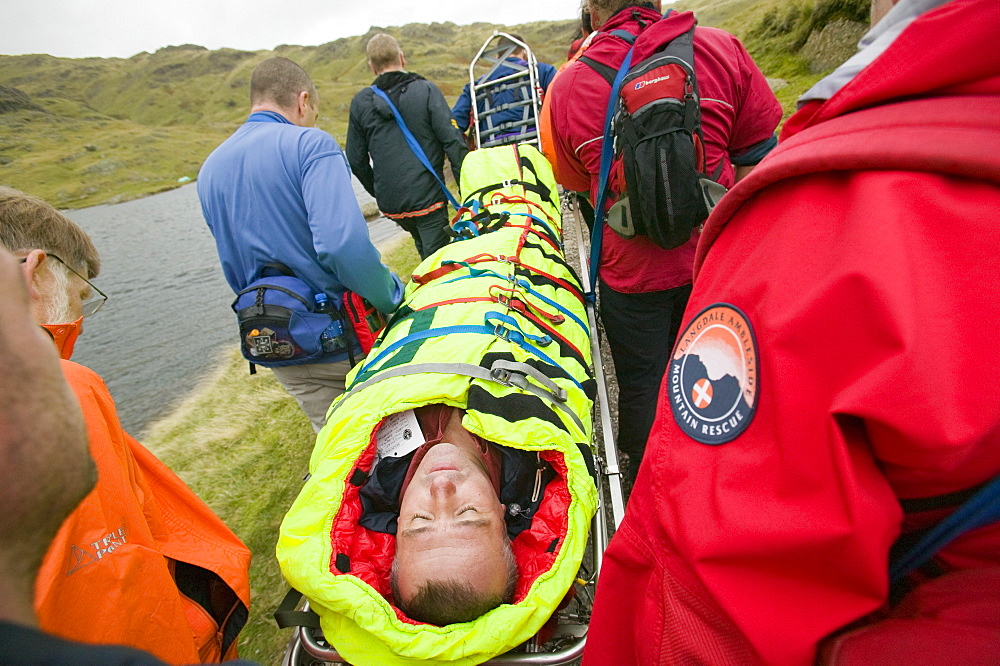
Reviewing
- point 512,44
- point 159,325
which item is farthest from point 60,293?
point 159,325

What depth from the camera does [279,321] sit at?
2.74 metres

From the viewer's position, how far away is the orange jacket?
4.12 feet

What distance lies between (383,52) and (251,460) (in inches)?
168

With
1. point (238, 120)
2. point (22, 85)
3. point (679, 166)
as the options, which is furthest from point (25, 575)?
point (22, 85)

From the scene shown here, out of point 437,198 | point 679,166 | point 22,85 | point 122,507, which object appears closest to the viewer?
point 122,507

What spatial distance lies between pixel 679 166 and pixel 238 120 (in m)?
121

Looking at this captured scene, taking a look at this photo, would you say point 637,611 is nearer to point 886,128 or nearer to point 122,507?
point 886,128

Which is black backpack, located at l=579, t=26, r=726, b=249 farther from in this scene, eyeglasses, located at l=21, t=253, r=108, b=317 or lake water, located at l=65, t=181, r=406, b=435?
lake water, located at l=65, t=181, r=406, b=435

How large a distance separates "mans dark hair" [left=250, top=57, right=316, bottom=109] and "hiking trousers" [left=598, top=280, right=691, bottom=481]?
239 cm

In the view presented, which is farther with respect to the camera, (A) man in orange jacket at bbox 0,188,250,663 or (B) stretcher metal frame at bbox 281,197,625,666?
(B) stretcher metal frame at bbox 281,197,625,666

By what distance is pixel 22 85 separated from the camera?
4680 inches

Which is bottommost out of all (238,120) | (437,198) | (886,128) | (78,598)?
(78,598)

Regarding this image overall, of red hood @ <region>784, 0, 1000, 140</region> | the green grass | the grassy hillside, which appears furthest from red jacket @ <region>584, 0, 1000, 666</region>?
the grassy hillside

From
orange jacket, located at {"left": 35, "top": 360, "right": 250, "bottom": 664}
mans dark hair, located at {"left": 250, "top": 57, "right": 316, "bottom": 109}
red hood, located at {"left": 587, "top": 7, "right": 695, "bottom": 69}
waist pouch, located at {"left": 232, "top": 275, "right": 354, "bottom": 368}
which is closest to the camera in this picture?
orange jacket, located at {"left": 35, "top": 360, "right": 250, "bottom": 664}
